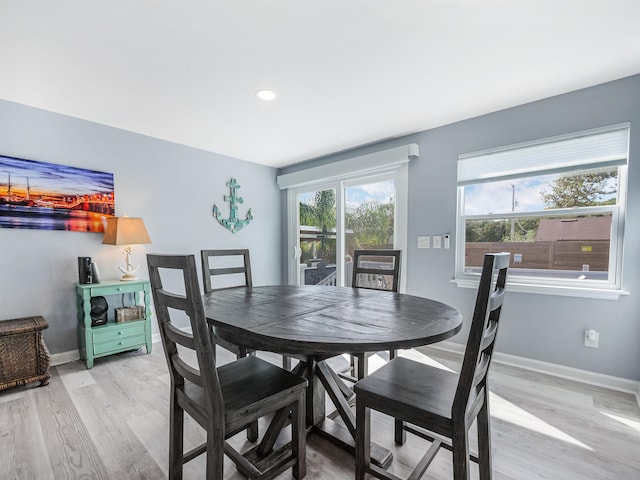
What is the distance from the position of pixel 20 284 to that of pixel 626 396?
4.76 m

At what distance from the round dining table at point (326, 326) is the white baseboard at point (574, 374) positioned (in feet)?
5.14

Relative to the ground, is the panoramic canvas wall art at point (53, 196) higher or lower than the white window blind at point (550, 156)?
lower

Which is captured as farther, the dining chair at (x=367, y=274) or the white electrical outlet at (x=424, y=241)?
the white electrical outlet at (x=424, y=241)

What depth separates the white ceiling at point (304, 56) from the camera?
149cm

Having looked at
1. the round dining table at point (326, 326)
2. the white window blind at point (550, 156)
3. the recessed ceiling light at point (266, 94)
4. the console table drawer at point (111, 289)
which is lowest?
the console table drawer at point (111, 289)

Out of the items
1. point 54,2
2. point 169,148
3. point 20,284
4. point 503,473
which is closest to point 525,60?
point 503,473

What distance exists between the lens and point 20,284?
97.3 inches

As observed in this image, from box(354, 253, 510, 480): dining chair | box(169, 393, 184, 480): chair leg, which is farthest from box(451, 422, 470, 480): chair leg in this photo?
box(169, 393, 184, 480): chair leg

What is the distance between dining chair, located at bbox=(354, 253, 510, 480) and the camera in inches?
38.2

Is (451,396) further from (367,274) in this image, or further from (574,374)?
(574,374)

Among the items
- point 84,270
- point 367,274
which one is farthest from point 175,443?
point 84,270

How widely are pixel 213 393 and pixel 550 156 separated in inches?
116

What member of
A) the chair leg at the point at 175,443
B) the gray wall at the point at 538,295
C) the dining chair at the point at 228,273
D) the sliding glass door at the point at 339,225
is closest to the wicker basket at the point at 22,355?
the dining chair at the point at 228,273

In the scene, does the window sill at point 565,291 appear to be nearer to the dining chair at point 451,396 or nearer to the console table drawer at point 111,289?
the dining chair at point 451,396
